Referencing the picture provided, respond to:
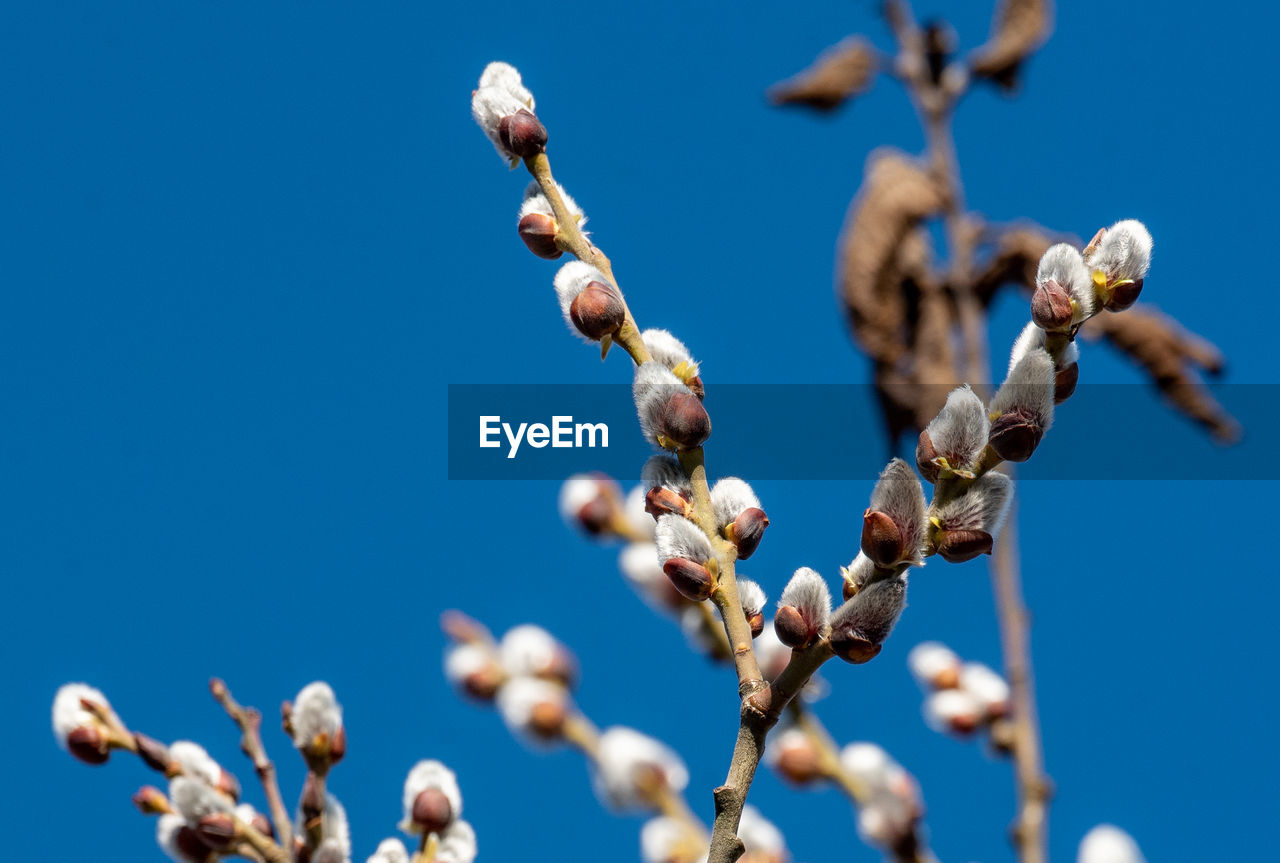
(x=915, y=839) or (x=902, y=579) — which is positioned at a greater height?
(x=915, y=839)

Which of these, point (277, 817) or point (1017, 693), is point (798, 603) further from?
point (1017, 693)

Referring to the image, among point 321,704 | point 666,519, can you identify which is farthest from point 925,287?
point 666,519

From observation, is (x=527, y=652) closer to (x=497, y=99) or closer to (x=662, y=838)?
(x=662, y=838)

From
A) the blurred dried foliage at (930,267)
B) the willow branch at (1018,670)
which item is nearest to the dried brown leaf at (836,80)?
the blurred dried foliage at (930,267)

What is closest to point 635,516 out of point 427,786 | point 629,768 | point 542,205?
point 629,768

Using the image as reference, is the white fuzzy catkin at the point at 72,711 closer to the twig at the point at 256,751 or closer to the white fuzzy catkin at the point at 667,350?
the twig at the point at 256,751
